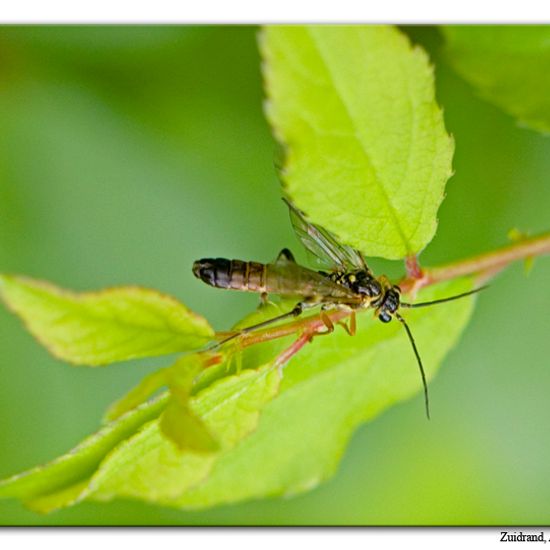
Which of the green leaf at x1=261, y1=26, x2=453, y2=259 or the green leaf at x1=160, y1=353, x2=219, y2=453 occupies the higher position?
the green leaf at x1=261, y1=26, x2=453, y2=259

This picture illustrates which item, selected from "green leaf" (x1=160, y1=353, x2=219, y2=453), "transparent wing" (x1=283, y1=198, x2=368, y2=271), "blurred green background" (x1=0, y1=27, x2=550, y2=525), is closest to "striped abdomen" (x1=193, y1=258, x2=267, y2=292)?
"transparent wing" (x1=283, y1=198, x2=368, y2=271)

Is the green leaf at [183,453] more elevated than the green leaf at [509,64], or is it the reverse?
the green leaf at [509,64]

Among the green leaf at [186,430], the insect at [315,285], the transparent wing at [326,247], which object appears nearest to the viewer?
the green leaf at [186,430]

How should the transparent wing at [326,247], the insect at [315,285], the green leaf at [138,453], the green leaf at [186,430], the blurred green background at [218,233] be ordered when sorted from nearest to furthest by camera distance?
the green leaf at [186,430], the green leaf at [138,453], the insect at [315,285], the transparent wing at [326,247], the blurred green background at [218,233]

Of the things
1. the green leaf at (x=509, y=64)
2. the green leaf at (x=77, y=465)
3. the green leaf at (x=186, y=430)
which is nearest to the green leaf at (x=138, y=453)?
the green leaf at (x=77, y=465)

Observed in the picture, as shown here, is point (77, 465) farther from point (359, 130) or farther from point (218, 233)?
point (218, 233)

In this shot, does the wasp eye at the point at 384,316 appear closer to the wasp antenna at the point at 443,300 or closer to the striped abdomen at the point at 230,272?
the wasp antenna at the point at 443,300

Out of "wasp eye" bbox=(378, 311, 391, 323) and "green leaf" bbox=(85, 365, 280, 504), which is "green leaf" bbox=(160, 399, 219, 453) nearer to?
"green leaf" bbox=(85, 365, 280, 504)
